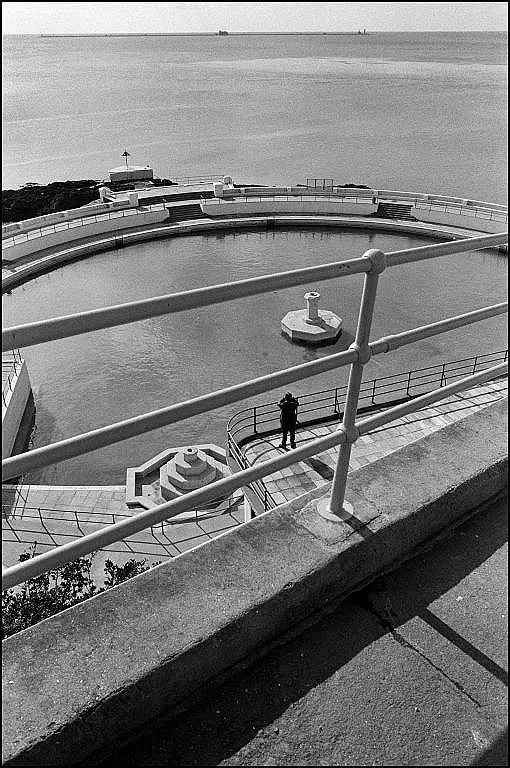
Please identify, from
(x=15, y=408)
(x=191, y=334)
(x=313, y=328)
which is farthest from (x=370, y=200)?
(x=15, y=408)

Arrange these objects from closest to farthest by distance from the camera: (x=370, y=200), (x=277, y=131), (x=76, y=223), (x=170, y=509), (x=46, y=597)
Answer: (x=170, y=509), (x=46, y=597), (x=76, y=223), (x=370, y=200), (x=277, y=131)

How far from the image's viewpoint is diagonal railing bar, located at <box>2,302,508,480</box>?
1153 millimetres

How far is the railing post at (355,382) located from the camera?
1.47 meters

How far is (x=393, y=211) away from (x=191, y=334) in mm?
17285

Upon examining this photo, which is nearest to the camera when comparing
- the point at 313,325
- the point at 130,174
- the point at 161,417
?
the point at 161,417

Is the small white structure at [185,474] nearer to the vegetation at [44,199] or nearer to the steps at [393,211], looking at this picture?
the steps at [393,211]

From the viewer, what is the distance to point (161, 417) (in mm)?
1295

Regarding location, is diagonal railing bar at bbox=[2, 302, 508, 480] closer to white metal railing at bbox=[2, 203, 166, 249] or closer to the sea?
the sea

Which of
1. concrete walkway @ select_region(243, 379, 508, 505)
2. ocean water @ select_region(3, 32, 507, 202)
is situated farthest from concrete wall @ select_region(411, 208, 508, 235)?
concrete walkway @ select_region(243, 379, 508, 505)

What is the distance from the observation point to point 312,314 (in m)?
18.0

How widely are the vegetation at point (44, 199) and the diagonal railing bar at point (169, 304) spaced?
35074 mm

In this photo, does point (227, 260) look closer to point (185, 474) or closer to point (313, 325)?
point (313, 325)

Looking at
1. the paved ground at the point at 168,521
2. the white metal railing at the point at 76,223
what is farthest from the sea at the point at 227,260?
the white metal railing at the point at 76,223

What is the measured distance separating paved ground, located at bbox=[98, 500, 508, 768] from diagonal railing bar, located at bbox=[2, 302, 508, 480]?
0.73 metres
